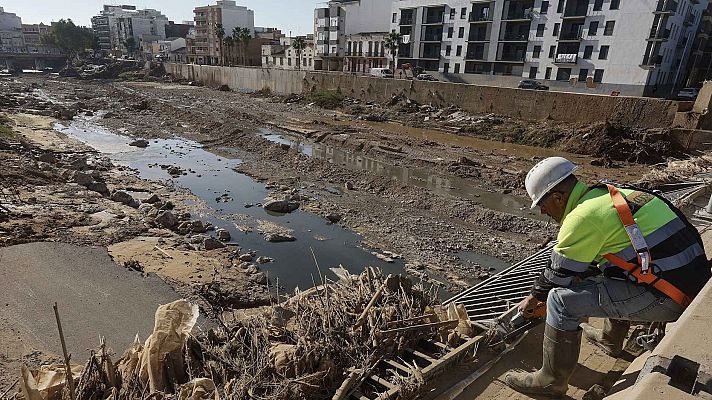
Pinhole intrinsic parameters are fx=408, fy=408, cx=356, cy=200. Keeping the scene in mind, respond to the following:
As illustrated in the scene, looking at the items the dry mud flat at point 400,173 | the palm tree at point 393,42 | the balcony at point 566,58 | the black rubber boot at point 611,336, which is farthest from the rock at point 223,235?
the palm tree at point 393,42

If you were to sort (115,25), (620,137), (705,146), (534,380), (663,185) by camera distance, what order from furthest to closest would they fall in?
(115,25) < (620,137) < (705,146) < (663,185) < (534,380)

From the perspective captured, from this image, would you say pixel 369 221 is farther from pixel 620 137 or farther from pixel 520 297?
pixel 620 137

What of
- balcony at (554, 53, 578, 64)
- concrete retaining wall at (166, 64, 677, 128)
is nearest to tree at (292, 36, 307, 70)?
concrete retaining wall at (166, 64, 677, 128)

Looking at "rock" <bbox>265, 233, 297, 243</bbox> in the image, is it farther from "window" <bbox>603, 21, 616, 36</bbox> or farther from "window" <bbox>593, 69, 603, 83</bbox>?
"window" <bbox>603, 21, 616, 36</bbox>

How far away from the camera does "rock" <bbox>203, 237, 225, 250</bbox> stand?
413 inches

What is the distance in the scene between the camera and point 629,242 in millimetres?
2918

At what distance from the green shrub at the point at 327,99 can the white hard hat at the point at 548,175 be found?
116 ft

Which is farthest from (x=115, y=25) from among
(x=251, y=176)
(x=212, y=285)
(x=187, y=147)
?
(x=212, y=285)

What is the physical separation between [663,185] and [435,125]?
20607mm

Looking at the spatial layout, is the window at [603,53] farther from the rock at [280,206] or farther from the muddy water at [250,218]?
the rock at [280,206]

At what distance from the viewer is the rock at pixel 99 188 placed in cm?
1409

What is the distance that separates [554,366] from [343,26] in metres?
68.3

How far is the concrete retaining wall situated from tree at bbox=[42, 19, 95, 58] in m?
73.1

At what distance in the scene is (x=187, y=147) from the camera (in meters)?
23.8
